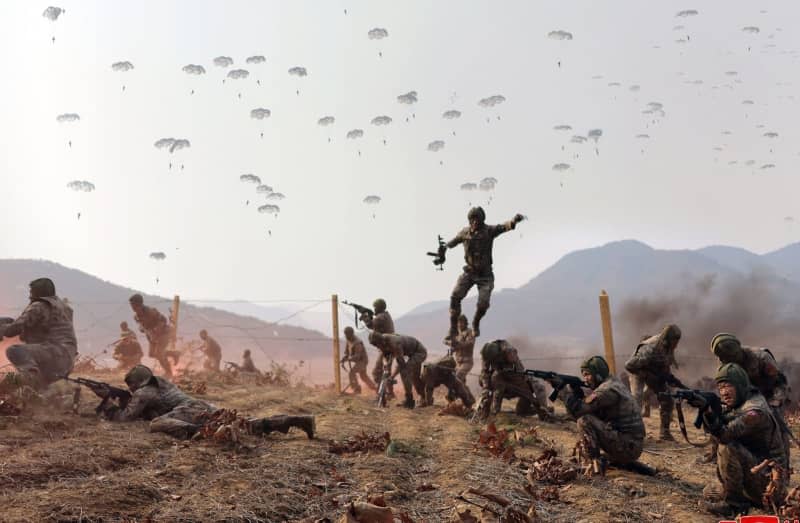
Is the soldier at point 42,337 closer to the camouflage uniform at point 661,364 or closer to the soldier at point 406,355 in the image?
the soldier at point 406,355

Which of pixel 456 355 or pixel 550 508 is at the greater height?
pixel 456 355

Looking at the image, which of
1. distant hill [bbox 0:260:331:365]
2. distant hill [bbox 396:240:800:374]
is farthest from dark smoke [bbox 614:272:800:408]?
distant hill [bbox 0:260:331:365]

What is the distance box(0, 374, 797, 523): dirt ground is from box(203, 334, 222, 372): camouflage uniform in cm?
1296

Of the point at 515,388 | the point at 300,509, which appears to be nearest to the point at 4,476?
the point at 300,509

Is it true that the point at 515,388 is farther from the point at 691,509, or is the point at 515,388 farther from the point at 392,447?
the point at 691,509

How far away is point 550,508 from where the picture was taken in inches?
228

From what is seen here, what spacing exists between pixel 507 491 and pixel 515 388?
551cm

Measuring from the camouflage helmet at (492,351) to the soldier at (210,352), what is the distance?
550 inches

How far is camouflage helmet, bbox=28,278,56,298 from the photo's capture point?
34.8ft

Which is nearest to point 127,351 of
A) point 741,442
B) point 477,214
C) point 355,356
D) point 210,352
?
point 210,352

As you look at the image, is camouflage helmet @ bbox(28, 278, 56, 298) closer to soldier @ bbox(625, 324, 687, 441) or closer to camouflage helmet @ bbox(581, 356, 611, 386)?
camouflage helmet @ bbox(581, 356, 611, 386)

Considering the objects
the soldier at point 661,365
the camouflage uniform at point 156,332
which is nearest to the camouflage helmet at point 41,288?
the camouflage uniform at point 156,332

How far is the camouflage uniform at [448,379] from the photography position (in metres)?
13.0

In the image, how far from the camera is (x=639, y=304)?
35.4 meters
